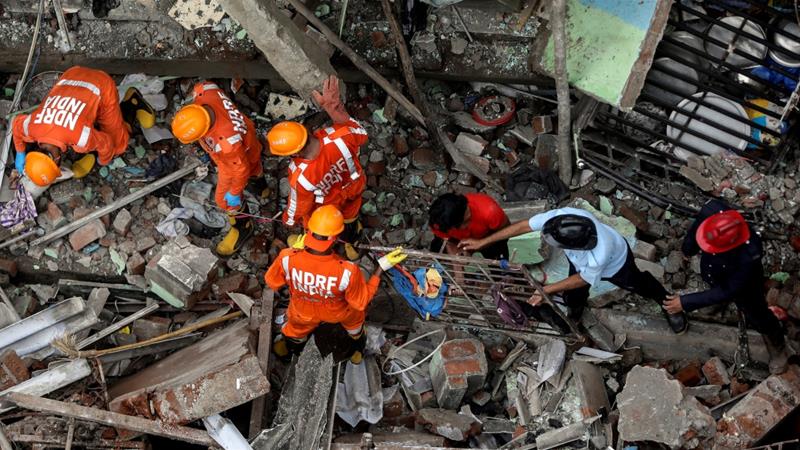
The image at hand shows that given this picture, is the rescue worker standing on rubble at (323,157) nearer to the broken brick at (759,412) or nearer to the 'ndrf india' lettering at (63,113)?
the 'ndrf india' lettering at (63,113)

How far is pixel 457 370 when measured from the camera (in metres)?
6.80

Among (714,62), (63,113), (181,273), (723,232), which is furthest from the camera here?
(714,62)

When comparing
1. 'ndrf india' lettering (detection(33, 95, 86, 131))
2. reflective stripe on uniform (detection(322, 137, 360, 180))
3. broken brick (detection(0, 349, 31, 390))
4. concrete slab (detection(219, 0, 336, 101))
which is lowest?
broken brick (detection(0, 349, 31, 390))

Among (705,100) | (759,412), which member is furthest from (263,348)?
(705,100)

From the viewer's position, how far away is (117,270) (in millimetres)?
7652

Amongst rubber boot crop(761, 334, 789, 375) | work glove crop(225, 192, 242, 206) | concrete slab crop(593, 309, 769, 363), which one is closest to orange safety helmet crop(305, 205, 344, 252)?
work glove crop(225, 192, 242, 206)

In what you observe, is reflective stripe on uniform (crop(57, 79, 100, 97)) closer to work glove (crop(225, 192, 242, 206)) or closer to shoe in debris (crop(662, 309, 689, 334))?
work glove (crop(225, 192, 242, 206))

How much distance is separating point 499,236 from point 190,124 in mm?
2562

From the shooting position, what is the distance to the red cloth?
21.4ft

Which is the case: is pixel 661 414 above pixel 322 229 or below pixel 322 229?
below

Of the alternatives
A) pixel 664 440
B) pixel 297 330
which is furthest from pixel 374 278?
pixel 664 440

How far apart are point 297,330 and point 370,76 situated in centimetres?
236

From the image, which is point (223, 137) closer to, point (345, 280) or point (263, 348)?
point (345, 280)

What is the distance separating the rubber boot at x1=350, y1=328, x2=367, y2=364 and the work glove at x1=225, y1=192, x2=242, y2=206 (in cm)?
152
